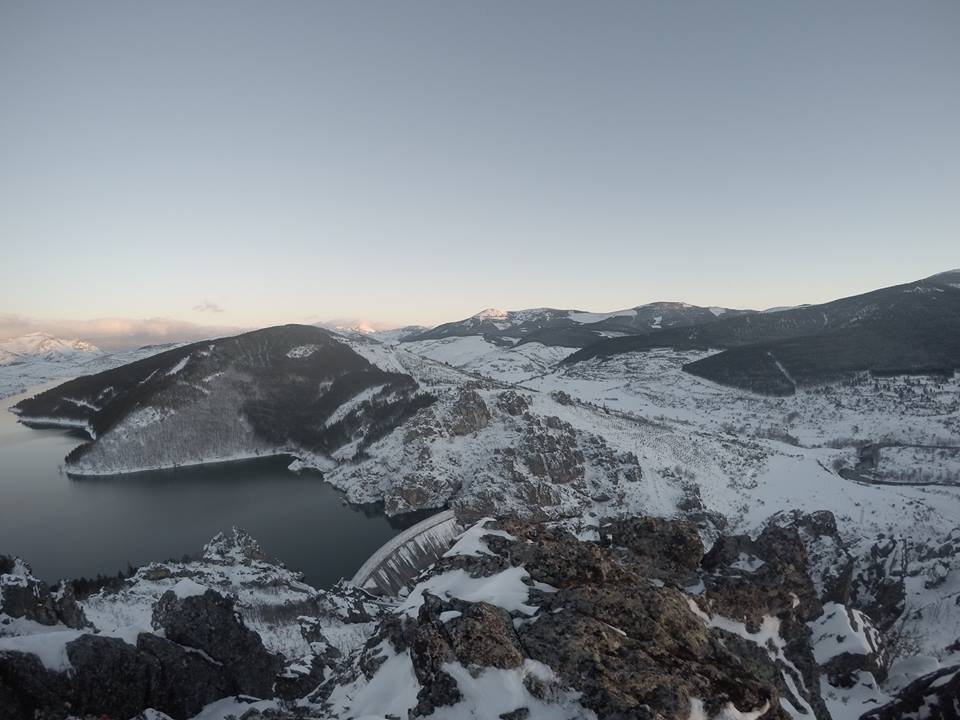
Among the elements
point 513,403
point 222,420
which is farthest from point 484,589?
point 222,420

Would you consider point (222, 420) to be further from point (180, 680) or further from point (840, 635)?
point (840, 635)

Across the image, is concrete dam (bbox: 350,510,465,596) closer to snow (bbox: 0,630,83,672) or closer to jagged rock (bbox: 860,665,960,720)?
jagged rock (bbox: 860,665,960,720)

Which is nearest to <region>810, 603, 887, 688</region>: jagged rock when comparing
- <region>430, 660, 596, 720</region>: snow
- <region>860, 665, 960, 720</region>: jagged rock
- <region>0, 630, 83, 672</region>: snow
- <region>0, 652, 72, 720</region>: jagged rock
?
<region>860, 665, 960, 720</region>: jagged rock

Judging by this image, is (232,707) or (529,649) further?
(232,707)

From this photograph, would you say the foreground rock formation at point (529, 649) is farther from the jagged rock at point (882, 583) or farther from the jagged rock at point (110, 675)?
the jagged rock at point (882, 583)

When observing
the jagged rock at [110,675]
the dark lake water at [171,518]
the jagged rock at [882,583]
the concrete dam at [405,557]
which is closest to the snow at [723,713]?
the jagged rock at [110,675]
